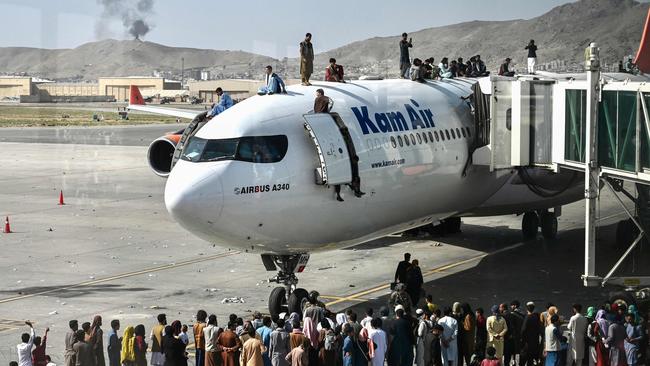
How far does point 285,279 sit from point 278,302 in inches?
20.0

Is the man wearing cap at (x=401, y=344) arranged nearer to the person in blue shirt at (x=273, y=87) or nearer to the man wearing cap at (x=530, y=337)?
the man wearing cap at (x=530, y=337)

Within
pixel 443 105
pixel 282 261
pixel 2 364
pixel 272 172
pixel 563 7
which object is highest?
pixel 563 7

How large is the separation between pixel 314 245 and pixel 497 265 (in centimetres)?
887

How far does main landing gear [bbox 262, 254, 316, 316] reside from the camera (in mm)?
21230

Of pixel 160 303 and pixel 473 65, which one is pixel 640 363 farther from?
pixel 473 65

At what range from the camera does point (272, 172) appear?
20.1 metres

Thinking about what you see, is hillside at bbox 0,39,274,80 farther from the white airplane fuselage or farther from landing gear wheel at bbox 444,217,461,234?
landing gear wheel at bbox 444,217,461,234

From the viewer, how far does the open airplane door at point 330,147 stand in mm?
20672

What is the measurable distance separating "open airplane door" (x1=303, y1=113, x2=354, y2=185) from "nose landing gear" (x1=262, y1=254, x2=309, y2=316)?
200cm

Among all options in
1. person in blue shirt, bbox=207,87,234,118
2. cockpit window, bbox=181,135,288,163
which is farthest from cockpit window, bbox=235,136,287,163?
person in blue shirt, bbox=207,87,234,118

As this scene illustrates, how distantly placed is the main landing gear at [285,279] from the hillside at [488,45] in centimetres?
732

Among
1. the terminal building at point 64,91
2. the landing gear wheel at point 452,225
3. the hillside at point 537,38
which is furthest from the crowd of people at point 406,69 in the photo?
the terminal building at point 64,91

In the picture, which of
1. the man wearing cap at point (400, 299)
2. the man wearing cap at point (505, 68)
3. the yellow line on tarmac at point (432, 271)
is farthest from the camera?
the man wearing cap at point (505, 68)

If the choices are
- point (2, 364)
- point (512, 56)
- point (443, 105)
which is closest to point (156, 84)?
point (512, 56)
